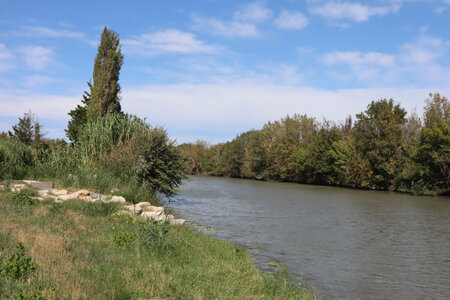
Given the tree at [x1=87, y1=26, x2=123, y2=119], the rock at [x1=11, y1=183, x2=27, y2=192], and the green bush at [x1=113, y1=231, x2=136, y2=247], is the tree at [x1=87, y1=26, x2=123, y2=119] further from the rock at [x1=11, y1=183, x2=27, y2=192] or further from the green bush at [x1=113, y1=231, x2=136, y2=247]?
the green bush at [x1=113, y1=231, x2=136, y2=247]

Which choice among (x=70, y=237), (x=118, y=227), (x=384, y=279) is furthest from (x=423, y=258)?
(x=70, y=237)

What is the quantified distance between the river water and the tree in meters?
14.7

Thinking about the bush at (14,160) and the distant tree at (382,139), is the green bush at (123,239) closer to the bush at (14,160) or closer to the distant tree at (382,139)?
the bush at (14,160)

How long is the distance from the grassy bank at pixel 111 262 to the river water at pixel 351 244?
1546 mm

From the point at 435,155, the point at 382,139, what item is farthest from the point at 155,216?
the point at 382,139

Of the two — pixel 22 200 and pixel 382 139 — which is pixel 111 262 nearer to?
pixel 22 200

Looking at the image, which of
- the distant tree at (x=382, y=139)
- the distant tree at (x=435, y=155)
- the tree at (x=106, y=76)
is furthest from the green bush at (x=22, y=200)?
the distant tree at (x=382, y=139)

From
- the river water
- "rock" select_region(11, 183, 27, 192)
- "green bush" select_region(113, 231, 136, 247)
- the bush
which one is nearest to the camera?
"green bush" select_region(113, 231, 136, 247)

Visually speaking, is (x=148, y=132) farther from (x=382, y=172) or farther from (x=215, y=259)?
(x=382, y=172)

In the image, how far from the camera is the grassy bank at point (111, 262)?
5.17 metres

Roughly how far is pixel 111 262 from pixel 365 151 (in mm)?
44015

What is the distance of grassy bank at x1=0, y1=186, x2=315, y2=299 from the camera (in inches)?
203

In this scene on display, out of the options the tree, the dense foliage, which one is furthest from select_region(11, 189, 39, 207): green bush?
the tree

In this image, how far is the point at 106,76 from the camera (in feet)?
103
